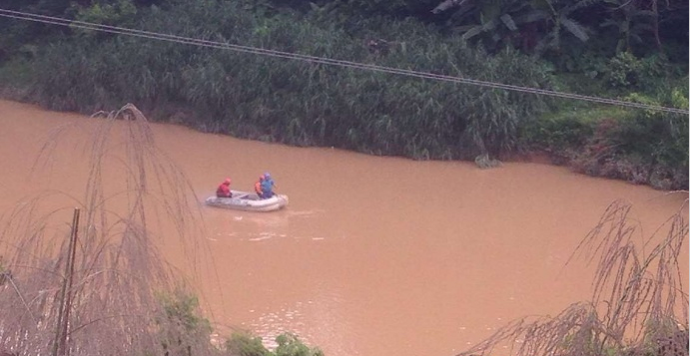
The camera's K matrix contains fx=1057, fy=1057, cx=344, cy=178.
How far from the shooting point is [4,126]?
65.6ft

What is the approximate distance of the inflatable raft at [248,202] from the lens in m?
14.0

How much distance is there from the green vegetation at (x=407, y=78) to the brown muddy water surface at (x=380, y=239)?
21.3 inches

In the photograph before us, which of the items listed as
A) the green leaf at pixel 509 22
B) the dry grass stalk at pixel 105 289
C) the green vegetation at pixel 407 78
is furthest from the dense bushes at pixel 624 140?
the dry grass stalk at pixel 105 289

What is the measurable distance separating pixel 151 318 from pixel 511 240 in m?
8.75

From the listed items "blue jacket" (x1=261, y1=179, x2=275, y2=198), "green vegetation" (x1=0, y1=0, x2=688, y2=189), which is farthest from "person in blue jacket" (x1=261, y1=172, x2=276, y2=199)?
"green vegetation" (x1=0, y1=0, x2=688, y2=189)

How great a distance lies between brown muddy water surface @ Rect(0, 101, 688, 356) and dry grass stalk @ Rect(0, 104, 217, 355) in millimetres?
2177

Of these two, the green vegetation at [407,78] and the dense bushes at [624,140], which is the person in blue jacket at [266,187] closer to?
the green vegetation at [407,78]

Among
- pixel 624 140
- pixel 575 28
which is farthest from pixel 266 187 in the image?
pixel 575 28

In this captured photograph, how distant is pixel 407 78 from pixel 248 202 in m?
6.18

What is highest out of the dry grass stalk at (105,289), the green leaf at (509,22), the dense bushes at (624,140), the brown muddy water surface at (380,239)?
the green leaf at (509,22)

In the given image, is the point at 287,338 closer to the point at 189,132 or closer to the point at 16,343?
the point at 16,343

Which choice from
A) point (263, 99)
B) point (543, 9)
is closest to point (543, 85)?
point (543, 9)

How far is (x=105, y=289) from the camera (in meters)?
5.19

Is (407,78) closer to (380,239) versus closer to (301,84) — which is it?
(301,84)
